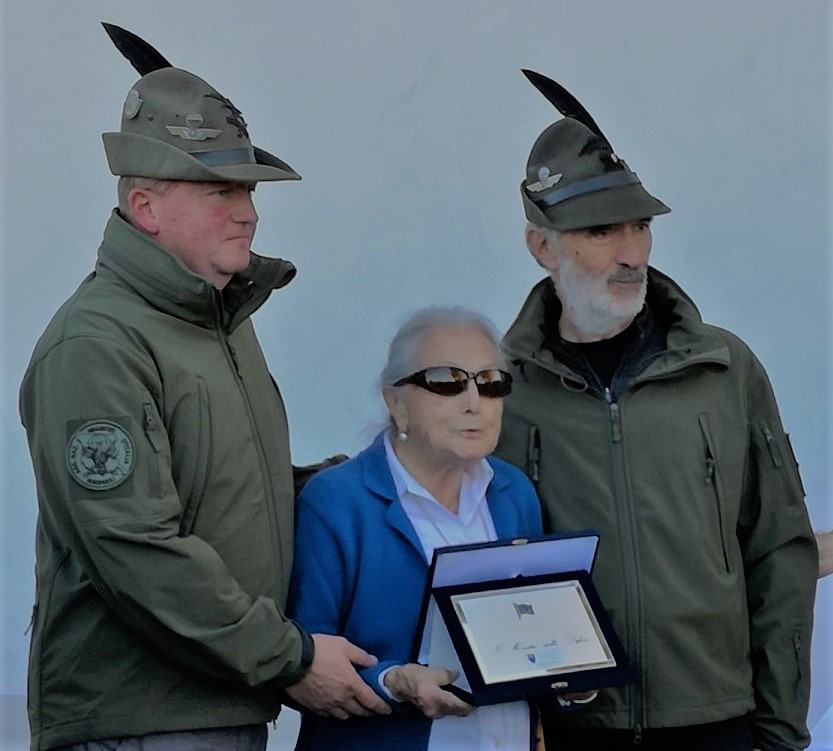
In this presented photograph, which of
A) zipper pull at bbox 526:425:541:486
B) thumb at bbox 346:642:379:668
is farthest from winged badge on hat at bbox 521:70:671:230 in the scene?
thumb at bbox 346:642:379:668

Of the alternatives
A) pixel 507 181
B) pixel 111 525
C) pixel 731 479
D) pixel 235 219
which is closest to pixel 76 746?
pixel 111 525

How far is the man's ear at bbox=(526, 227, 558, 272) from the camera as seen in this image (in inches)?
117

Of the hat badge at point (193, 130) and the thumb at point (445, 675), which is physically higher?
the hat badge at point (193, 130)

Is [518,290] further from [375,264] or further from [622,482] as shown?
[622,482]

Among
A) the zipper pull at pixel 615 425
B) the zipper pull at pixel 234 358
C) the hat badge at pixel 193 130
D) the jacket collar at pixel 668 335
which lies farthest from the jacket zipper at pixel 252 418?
the zipper pull at pixel 615 425

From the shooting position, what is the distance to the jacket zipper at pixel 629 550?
2762 millimetres

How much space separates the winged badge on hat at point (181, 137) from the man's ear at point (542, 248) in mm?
546

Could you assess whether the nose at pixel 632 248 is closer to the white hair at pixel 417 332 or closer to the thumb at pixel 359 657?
the white hair at pixel 417 332

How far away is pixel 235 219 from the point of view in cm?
259

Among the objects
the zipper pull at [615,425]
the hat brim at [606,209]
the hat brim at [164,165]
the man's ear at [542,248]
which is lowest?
the zipper pull at [615,425]

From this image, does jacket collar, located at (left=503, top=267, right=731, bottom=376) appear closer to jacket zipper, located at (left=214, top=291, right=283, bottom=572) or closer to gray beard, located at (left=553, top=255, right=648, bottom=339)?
gray beard, located at (left=553, top=255, right=648, bottom=339)

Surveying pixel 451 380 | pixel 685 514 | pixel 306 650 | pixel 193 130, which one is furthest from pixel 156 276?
pixel 685 514

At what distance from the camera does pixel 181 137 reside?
2562mm

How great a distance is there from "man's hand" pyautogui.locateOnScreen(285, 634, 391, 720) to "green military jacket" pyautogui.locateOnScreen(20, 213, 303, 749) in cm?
4
